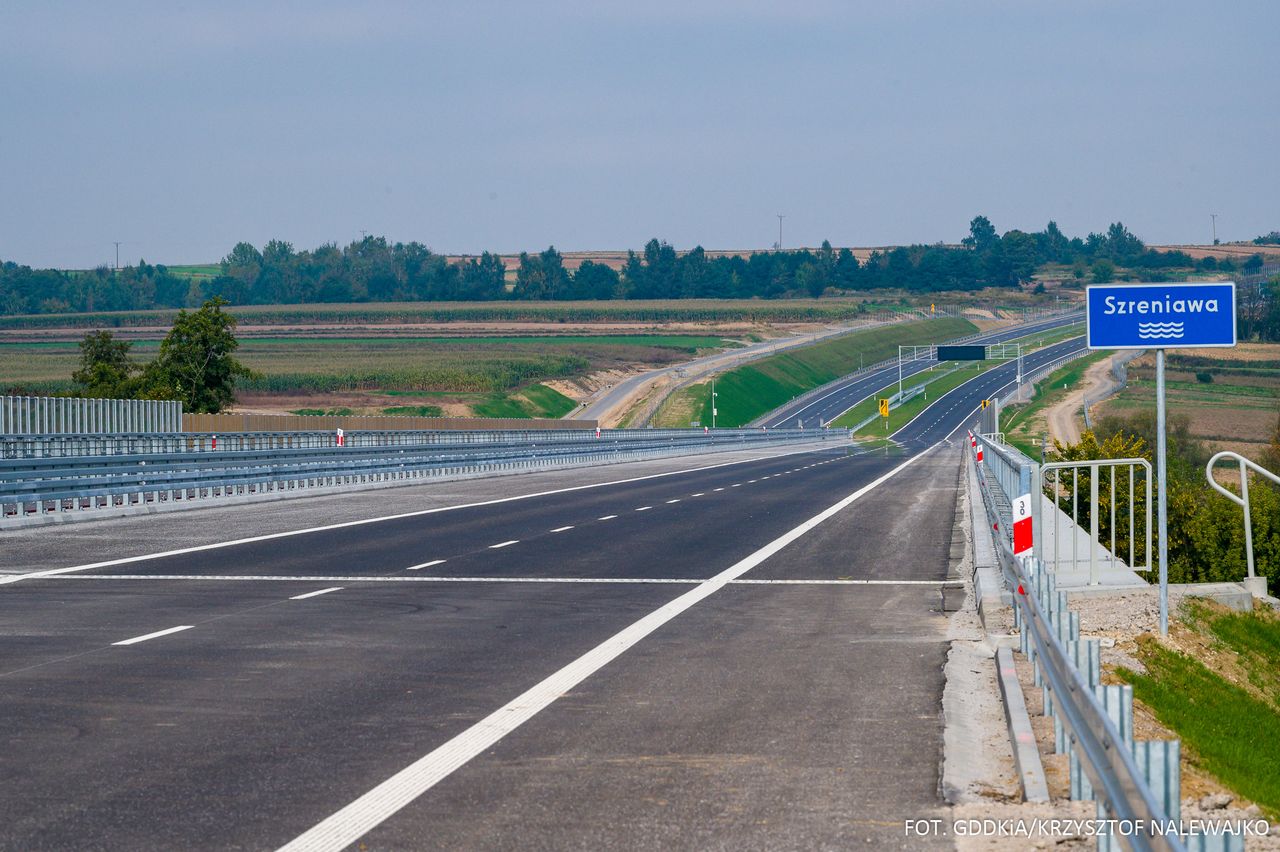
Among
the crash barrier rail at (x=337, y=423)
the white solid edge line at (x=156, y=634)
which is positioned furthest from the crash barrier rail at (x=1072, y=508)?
the crash barrier rail at (x=337, y=423)

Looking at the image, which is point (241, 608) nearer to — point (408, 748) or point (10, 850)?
point (408, 748)

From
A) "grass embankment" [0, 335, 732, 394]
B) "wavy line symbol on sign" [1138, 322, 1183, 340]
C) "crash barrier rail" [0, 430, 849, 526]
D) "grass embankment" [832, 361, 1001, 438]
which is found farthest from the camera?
"grass embankment" [832, 361, 1001, 438]

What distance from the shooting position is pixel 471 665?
12.0m

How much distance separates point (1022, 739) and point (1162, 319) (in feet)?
20.9

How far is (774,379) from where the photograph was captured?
156m

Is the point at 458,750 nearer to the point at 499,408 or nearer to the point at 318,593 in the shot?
the point at 318,593

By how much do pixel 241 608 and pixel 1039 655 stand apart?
9192 mm

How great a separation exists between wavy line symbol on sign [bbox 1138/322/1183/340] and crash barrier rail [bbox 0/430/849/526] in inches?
767

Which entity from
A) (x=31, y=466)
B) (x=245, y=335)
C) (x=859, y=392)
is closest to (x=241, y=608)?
(x=31, y=466)

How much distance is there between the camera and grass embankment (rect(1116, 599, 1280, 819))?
988cm

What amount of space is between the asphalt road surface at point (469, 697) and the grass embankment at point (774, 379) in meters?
105

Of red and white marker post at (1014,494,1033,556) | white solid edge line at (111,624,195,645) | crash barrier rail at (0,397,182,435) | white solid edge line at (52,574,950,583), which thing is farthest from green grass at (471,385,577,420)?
red and white marker post at (1014,494,1033,556)

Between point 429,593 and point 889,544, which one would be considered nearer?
point 429,593

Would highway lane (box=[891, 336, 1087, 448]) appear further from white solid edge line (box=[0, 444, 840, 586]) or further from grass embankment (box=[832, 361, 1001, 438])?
white solid edge line (box=[0, 444, 840, 586])
